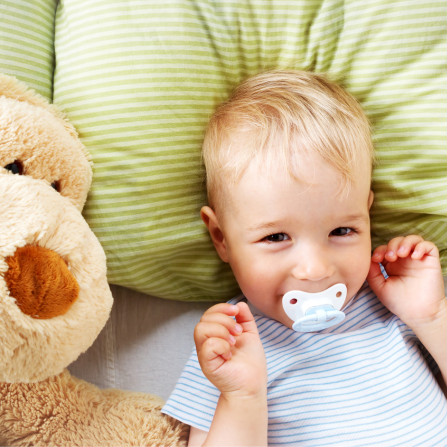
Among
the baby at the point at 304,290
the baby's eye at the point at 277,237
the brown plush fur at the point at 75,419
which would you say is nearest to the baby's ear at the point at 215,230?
the baby at the point at 304,290

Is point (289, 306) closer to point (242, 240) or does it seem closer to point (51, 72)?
point (242, 240)

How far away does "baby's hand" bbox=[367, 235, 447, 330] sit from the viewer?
0.90 meters

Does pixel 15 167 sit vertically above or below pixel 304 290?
above

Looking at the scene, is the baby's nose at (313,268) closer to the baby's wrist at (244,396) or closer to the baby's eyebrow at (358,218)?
the baby's eyebrow at (358,218)

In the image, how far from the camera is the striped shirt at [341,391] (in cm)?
82

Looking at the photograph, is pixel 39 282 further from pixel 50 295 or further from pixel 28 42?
pixel 28 42

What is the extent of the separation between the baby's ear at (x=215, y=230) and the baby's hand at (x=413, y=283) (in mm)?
305

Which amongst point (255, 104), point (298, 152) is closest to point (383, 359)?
point (298, 152)

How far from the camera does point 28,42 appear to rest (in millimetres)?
830

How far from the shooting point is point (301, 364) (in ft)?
2.89

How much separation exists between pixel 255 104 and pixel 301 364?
499mm

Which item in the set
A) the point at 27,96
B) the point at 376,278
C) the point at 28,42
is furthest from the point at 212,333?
the point at 28,42

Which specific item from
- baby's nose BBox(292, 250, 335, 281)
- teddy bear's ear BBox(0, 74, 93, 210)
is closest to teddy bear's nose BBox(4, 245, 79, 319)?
teddy bear's ear BBox(0, 74, 93, 210)

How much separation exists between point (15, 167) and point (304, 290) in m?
0.50
